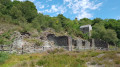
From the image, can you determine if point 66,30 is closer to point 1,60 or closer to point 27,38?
point 27,38

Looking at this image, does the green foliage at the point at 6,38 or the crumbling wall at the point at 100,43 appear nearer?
the green foliage at the point at 6,38

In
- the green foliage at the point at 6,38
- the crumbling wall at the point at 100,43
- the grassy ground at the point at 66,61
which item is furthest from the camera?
the crumbling wall at the point at 100,43

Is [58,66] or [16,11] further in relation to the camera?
[16,11]

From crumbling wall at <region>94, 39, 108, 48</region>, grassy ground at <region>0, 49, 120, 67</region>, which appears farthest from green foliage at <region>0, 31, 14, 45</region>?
crumbling wall at <region>94, 39, 108, 48</region>

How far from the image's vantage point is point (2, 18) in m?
18.8

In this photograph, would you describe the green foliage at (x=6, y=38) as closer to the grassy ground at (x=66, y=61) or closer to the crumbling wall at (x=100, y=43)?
the grassy ground at (x=66, y=61)

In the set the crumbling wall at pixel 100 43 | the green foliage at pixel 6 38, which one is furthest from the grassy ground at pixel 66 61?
the crumbling wall at pixel 100 43

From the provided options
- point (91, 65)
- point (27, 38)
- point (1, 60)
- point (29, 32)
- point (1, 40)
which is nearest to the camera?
point (91, 65)

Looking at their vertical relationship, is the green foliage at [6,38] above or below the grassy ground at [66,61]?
above

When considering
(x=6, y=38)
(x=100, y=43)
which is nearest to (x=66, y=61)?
(x=6, y=38)

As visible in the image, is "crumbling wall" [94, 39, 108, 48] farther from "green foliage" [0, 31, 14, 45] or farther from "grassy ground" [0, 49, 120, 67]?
"green foliage" [0, 31, 14, 45]

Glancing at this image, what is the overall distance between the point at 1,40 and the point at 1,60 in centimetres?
755

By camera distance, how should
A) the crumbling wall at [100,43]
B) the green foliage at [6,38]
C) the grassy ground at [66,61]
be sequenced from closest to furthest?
the grassy ground at [66,61], the green foliage at [6,38], the crumbling wall at [100,43]

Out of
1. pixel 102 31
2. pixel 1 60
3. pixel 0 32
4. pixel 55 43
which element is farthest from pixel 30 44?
pixel 102 31
